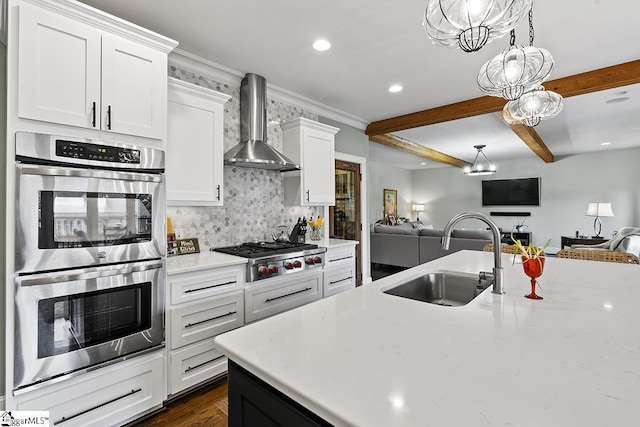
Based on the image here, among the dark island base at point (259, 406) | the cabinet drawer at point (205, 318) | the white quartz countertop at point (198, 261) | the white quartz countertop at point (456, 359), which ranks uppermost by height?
the white quartz countertop at point (198, 261)

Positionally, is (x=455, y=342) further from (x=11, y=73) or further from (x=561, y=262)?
(x=11, y=73)

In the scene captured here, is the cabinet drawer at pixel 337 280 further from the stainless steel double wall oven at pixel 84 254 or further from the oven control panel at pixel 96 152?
the oven control panel at pixel 96 152

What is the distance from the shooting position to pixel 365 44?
8.39ft

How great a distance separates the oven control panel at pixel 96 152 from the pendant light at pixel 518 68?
7.25 feet

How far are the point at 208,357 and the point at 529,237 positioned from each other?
8766 millimetres

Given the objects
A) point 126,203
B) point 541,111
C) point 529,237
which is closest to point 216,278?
point 126,203

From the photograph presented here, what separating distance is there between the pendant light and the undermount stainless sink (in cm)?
Answer: 116

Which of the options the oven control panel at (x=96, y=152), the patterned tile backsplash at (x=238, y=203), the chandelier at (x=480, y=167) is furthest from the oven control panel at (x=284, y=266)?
the chandelier at (x=480, y=167)

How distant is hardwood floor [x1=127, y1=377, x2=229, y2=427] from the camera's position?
1884 mm

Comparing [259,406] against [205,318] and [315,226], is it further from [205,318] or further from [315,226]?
[315,226]

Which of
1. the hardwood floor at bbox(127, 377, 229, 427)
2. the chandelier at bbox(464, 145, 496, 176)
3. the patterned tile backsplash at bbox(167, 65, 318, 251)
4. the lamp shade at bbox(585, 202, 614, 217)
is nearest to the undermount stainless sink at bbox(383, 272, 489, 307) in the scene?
the hardwood floor at bbox(127, 377, 229, 427)

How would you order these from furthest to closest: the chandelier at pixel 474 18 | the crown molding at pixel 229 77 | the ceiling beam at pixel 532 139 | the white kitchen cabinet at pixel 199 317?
the ceiling beam at pixel 532 139, the crown molding at pixel 229 77, the white kitchen cabinet at pixel 199 317, the chandelier at pixel 474 18

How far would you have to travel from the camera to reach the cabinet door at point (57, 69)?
1527 mm

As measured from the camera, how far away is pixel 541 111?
2.19m
